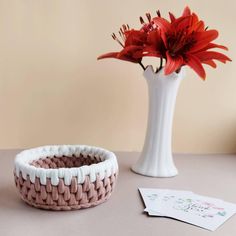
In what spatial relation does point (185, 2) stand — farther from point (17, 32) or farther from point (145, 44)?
point (17, 32)

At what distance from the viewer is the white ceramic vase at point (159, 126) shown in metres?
0.96

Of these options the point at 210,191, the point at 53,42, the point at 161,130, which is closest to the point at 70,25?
the point at 53,42

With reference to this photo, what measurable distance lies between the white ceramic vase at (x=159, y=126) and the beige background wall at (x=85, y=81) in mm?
217

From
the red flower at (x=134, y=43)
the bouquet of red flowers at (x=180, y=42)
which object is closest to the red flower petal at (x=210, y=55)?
the bouquet of red flowers at (x=180, y=42)

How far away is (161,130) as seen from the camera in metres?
0.97

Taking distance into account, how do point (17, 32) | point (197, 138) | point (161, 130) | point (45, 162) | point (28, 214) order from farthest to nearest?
point (197, 138) < point (17, 32) < point (161, 130) < point (45, 162) < point (28, 214)

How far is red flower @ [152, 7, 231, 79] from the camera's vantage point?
0.88 meters

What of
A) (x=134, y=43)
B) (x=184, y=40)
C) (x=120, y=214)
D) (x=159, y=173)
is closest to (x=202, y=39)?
(x=184, y=40)

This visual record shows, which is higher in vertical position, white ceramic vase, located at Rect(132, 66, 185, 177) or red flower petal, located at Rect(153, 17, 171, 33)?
red flower petal, located at Rect(153, 17, 171, 33)

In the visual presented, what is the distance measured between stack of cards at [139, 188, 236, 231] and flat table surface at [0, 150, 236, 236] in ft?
0.05

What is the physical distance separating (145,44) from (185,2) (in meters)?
→ 0.33

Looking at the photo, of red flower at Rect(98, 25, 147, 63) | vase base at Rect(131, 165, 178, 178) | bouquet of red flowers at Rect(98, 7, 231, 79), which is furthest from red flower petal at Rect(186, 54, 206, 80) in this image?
vase base at Rect(131, 165, 178, 178)

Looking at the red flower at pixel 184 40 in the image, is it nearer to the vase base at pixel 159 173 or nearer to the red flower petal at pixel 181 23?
the red flower petal at pixel 181 23

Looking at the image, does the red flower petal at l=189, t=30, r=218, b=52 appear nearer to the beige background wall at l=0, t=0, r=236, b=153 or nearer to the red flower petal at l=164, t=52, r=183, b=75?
the red flower petal at l=164, t=52, r=183, b=75
